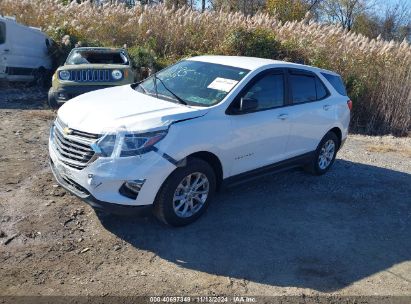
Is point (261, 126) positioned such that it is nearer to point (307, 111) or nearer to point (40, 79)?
point (307, 111)

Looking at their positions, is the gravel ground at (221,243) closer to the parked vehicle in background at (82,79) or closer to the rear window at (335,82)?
the rear window at (335,82)

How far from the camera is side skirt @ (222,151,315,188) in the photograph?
200 inches

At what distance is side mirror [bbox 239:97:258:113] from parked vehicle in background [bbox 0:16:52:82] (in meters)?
9.00

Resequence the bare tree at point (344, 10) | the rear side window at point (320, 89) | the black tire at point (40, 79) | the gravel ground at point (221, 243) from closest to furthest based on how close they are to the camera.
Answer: the gravel ground at point (221, 243)
the rear side window at point (320, 89)
the black tire at point (40, 79)
the bare tree at point (344, 10)

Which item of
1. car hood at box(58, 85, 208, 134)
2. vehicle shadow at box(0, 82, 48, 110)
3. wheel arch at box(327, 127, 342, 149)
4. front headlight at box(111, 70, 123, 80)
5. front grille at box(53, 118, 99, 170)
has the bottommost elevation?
vehicle shadow at box(0, 82, 48, 110)

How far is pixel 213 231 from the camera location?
4699 millimetres

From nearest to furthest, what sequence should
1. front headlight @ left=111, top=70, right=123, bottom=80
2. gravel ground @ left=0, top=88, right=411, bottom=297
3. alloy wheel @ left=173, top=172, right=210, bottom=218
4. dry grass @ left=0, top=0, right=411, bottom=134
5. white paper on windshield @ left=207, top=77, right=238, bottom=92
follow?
gravel ground @ left=0, top=88, right=411, bottom=297
alloy wheel @ left=173, top=172, right=210, bottom=218
white paper on windshield @ left=207, top=77, right=238, bottom=92
front headlight @ left=111, top=70, right=123, bottom=80
dry grass @ left=0, top=0, right=411, bottom=134

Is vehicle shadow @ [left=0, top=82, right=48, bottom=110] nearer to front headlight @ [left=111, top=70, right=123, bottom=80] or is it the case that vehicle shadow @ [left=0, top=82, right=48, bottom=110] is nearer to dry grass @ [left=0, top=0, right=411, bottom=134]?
front headlight @ [left=111, top=70, right=123, bottom=80]

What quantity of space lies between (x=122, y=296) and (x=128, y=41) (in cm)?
1282

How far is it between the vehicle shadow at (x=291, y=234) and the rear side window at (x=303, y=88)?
3.95 ft

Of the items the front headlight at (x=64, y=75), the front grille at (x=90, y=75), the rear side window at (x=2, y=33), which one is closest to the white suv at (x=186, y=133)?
the front grille at (x=90, y=75)

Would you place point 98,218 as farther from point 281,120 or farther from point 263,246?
point 281,120

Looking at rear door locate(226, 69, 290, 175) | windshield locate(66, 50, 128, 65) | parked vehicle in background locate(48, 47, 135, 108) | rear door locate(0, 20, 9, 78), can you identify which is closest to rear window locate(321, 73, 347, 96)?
rear door locate(226, 69, 290, 175)

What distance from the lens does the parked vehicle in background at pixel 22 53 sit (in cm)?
1177
